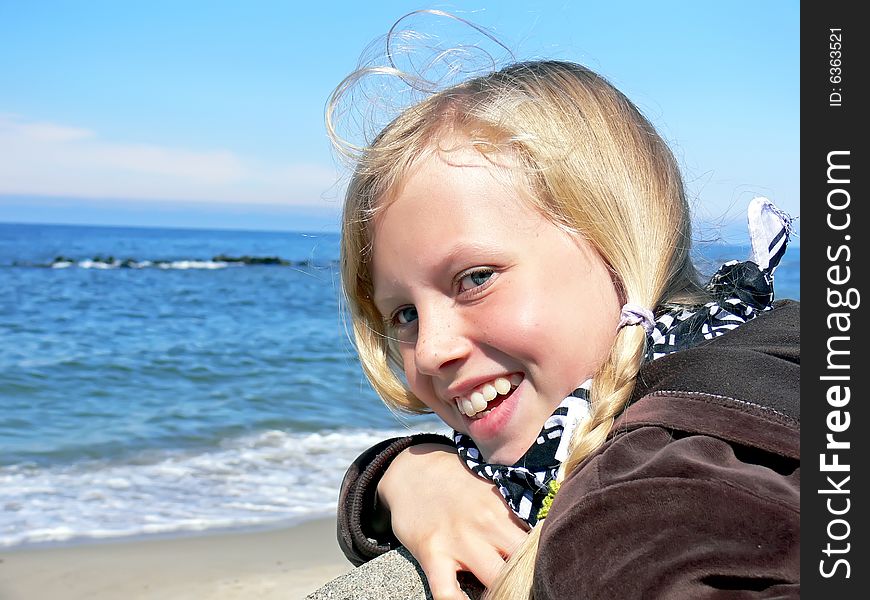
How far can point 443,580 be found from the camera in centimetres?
178

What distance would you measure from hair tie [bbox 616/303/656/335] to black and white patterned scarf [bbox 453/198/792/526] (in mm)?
19

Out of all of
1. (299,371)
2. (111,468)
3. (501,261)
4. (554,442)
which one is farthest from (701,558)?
(299,371)

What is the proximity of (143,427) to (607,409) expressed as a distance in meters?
7.14

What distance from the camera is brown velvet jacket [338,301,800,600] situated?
1.21m

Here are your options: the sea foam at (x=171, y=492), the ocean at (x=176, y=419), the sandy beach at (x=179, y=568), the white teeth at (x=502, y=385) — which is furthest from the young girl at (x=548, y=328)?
the sea foam at (x=171, y=492)

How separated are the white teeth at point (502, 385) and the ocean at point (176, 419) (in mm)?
750

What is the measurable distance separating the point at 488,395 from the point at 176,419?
23.4 ft

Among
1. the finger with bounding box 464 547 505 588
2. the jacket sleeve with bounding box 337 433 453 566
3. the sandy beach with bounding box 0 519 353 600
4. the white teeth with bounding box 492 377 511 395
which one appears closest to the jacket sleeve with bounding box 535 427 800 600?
the finger with bounding box 464 547 505 588

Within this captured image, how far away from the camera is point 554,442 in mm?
1791

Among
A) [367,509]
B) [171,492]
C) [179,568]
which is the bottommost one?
[171,492]

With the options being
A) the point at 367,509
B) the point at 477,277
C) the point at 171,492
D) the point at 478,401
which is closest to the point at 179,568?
the point at 171,492

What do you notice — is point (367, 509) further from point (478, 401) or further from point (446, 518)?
point (478, 401)

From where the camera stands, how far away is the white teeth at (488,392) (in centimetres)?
186
